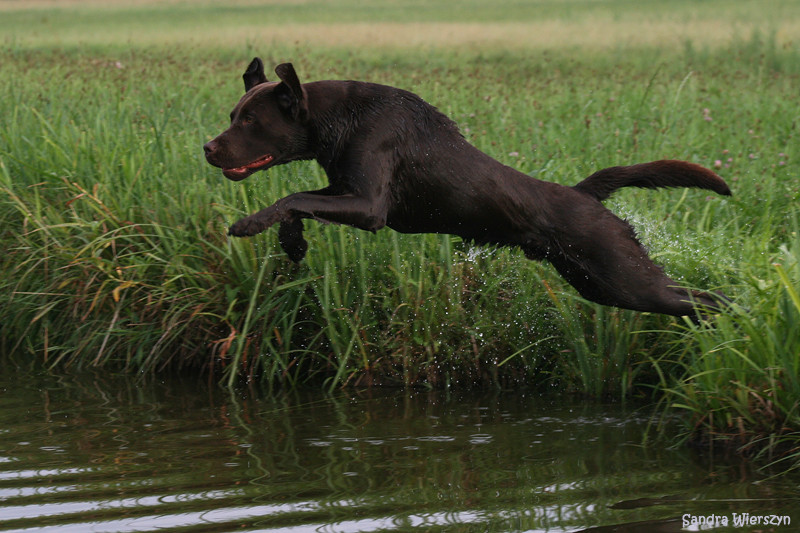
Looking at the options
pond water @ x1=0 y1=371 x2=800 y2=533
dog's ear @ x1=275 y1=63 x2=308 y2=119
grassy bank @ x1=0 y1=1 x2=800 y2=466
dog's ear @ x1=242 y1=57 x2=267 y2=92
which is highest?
dog's ear @ x1=242 y1=57 x2=267 y2=92

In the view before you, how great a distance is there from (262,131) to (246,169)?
0.18 m

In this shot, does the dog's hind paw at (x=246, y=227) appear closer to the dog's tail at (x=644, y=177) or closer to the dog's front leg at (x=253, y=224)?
the dog's front leg at (x=253, y=224)

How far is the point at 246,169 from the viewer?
434 cm

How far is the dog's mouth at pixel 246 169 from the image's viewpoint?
4.29 m

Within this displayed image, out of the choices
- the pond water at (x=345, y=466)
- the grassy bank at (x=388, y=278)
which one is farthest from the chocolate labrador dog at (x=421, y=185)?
the pond water at (x=345, y=466)

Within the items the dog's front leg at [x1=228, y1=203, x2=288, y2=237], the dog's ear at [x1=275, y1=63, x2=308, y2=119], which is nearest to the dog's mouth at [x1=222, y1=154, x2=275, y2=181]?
the dog's ear at [x1=275, y1=63, x2=308, y2=119]

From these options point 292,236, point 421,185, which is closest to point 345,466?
point 292,236

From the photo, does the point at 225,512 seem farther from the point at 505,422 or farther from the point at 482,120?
the point at 482,120

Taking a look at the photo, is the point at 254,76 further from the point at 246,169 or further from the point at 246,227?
the point at 246,227

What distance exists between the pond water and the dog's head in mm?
1274

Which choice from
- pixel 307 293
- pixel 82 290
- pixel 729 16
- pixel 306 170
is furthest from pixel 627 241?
pixel 729 16

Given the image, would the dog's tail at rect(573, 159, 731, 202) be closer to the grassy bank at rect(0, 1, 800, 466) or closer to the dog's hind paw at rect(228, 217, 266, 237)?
the grassy bank at rect(0, 1, 800, 466)

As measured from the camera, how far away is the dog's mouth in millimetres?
4293

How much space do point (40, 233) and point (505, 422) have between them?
3057mm
